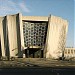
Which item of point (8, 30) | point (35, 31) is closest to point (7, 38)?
point (8, 30)

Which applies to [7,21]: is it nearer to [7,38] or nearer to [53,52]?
[7,38]

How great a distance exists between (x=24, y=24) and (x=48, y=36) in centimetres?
913

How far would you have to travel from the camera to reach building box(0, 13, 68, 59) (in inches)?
3546

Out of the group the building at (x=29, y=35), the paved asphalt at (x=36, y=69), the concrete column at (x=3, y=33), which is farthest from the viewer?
the concrete column at (x=3, y=33)

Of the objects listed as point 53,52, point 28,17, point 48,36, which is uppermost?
point 28,17

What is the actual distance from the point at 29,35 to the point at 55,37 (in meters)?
9.26

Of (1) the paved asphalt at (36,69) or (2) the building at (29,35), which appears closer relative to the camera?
(1) the paved asphalt at (36,69)

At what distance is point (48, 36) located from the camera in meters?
91.1

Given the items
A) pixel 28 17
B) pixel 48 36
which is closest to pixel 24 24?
pixel 28 17

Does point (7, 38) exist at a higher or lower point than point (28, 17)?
lower

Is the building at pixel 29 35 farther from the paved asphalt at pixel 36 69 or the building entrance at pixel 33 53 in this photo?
the paved asphalt at pixel 36 69

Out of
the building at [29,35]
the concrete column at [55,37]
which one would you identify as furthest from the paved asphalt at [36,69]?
the concrete column at [55,37]

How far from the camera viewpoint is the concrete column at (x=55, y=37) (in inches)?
3590

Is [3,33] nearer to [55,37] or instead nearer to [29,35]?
[29,35]
